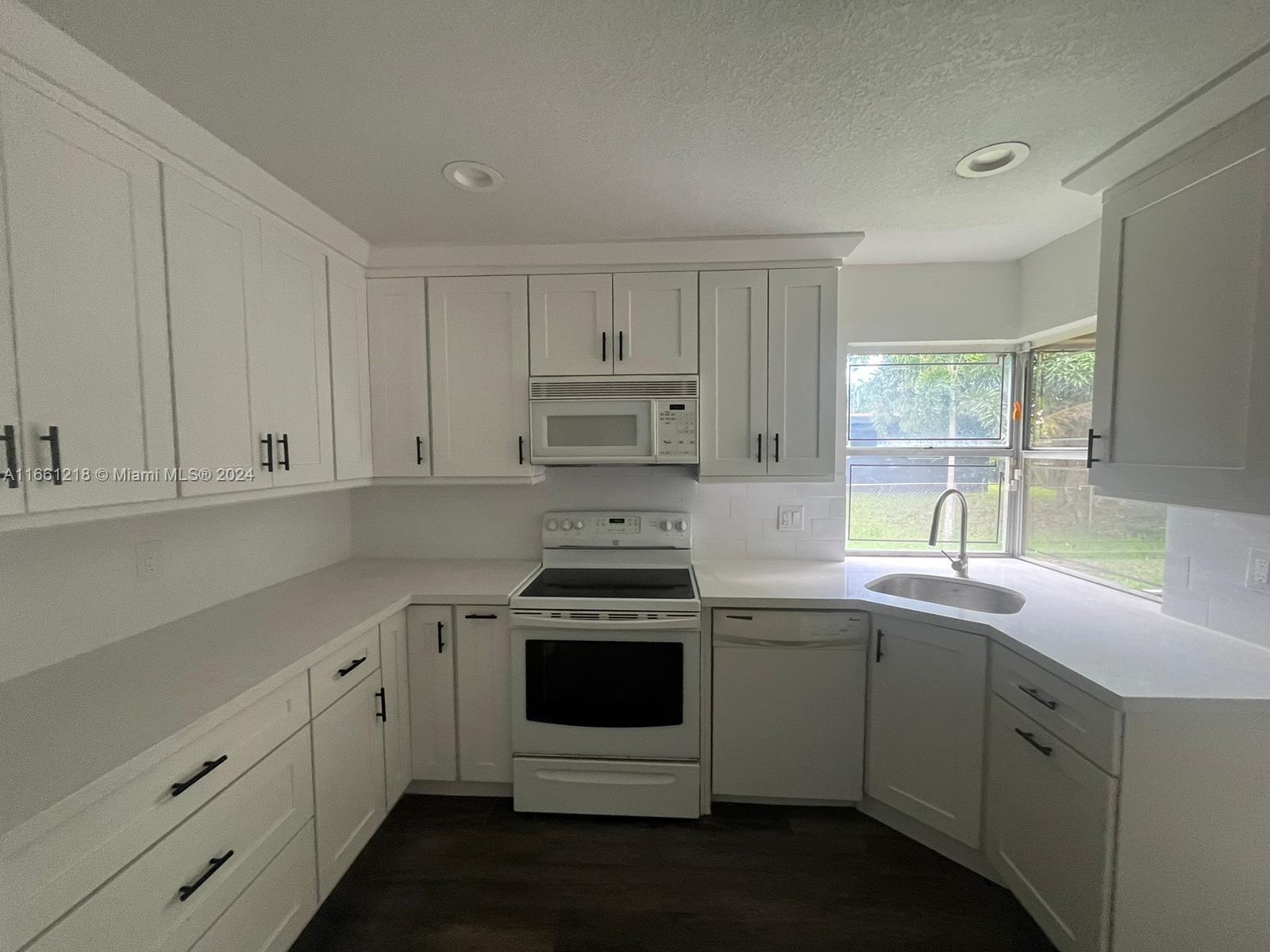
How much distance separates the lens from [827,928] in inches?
60.6

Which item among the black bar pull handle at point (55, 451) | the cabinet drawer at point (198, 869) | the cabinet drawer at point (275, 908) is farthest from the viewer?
the cabinet drawer at point (275, 908)

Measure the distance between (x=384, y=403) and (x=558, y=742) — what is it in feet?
5.51

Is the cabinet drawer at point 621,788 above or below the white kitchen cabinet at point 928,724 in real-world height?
below

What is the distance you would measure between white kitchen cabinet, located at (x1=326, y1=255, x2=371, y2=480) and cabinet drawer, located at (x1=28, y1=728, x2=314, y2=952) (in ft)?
3.68

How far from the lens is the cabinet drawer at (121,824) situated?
0.77 metres

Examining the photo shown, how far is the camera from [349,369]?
2.11m

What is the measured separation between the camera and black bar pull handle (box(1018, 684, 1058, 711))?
1.39 m

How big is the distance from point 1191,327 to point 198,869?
2808mm

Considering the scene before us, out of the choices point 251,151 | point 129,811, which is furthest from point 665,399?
point 129,811

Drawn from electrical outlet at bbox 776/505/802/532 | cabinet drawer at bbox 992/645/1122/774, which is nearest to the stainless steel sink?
electrical outlet at bbox 776/505/802/532

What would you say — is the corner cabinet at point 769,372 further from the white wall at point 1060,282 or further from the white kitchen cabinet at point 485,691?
the white kitchen cabinet at point 485,691

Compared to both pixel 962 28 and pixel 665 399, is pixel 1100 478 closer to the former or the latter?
pixel 962 28

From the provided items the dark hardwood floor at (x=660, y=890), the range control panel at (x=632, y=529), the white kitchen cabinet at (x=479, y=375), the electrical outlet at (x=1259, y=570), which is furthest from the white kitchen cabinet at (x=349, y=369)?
the electrical outlet at (x=1259, y=570)

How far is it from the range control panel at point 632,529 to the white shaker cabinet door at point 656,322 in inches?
28.6
